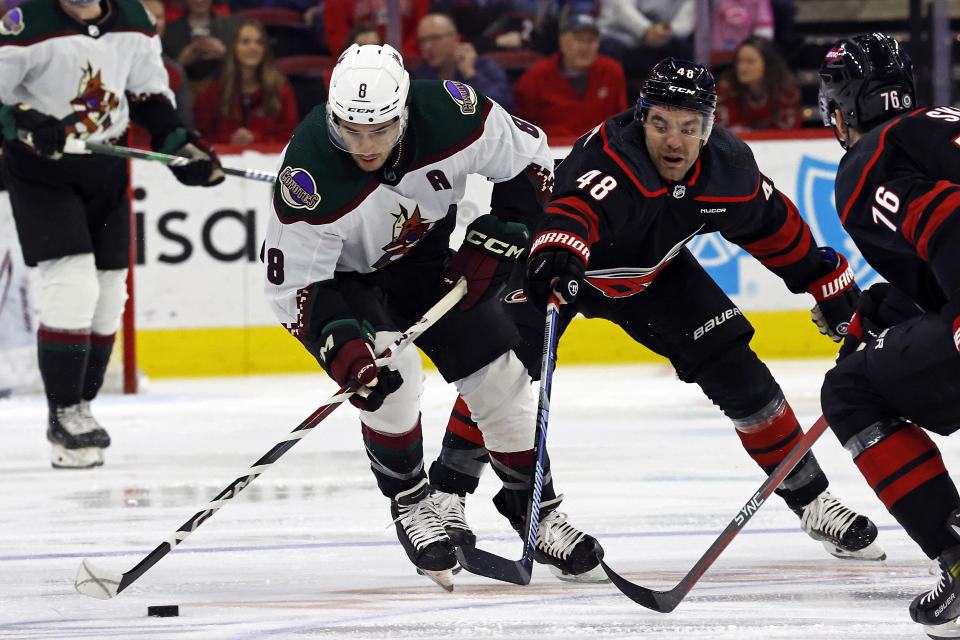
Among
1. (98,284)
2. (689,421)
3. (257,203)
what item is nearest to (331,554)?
(98,284)

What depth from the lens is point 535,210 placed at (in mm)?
3094

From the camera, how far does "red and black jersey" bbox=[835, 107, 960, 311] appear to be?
2191mm

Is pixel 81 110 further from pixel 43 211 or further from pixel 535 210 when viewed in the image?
pixel 535 210

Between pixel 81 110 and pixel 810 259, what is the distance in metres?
2.27

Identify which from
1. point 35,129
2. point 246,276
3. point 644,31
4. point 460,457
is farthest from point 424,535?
point 644,31

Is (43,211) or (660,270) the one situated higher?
(660,270)

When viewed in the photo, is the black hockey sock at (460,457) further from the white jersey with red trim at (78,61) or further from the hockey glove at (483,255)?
the white jersey with red trim at (78,61)

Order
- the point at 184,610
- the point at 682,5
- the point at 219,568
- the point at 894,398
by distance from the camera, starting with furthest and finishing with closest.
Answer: the point at 682,5
the point at 219,568
the point at 184,610
the point at 894,398

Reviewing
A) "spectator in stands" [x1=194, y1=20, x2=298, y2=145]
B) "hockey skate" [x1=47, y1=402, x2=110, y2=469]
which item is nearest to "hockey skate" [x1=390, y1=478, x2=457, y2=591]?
"hockey skate" [x1=47, y1=402, x2=110, y2=469]

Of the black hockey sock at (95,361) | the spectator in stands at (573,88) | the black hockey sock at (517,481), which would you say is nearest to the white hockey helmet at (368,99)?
the black hockey sock at (517,481)

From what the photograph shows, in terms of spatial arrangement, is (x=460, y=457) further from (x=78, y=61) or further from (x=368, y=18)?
(x=368, y=18)

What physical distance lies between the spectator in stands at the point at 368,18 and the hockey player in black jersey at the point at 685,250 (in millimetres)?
3512

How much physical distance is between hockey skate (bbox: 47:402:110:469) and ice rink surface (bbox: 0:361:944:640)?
0.06m

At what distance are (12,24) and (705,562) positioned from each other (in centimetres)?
263
